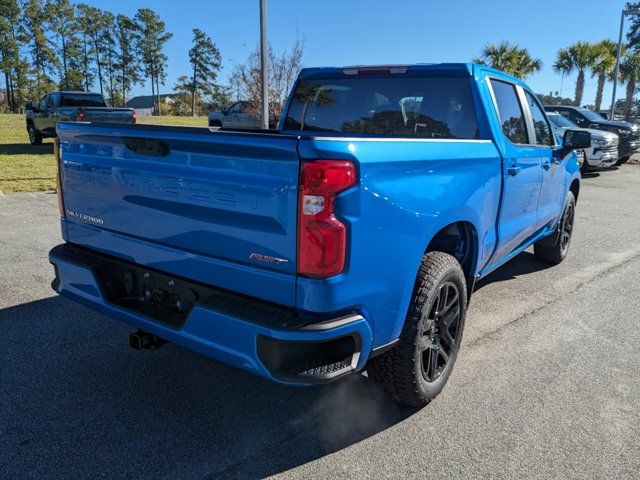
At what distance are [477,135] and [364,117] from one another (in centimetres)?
89

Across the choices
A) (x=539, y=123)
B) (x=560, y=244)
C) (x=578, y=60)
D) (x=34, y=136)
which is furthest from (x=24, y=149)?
(x=578, y=60)

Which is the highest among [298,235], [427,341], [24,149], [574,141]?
[574,141]

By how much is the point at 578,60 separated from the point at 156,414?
141ft

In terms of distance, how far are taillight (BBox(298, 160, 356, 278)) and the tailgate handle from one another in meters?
0.81

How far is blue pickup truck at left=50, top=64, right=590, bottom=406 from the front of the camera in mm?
2125

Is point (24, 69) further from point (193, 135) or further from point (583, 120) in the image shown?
point (193, 135)

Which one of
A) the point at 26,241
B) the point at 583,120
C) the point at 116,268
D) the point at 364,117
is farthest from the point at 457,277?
the point at 583,120

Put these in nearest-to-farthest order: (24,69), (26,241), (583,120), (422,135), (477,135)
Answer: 1. (477,135)
2. (422,135)
3. (26,241)
4. (583,120)
5. (24,69)

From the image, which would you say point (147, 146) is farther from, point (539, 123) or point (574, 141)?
point (574, 141)

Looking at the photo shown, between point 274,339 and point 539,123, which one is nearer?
point 274,339

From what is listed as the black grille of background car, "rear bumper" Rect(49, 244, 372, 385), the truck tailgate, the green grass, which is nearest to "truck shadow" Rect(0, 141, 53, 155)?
the green grass

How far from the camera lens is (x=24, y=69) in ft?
172

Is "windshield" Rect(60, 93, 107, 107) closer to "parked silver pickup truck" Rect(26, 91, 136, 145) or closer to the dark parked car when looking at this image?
"parked silver pickup truck" Rect(26, 91, 136, 145)

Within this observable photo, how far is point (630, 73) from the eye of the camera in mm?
43250
